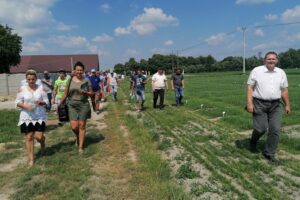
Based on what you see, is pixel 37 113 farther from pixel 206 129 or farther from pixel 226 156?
pixel 206 129

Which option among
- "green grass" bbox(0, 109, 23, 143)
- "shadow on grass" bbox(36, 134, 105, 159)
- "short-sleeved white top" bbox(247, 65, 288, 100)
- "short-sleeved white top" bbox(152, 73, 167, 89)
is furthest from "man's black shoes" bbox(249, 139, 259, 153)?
"short-sleeved white top" bbox(152, 73, 167, 89)

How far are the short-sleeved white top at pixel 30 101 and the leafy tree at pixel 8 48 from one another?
179 feet

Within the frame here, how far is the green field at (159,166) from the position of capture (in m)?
5.05

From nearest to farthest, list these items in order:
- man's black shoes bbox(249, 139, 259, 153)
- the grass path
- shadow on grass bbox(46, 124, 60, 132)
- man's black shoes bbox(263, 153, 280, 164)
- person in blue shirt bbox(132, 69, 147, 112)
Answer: the grass path
man's black shoes bbox(263, 153, 280, 164)
man's black shoes bbox(249, 139, 259, 153)
shadow on grass bbox(46, 124, 60, 132)
person in blue shirt bbox(132, 69, 147, 112)

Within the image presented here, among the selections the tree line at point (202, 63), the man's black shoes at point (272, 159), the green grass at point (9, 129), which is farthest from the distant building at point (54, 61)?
the man's black shoes at point (272, 159)

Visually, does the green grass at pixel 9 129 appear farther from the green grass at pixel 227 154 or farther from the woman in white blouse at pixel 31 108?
the green grass at pixel 227 154

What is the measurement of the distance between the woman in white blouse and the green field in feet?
1.63

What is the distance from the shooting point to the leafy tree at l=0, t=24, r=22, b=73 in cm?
5809

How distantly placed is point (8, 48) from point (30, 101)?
5640 cm

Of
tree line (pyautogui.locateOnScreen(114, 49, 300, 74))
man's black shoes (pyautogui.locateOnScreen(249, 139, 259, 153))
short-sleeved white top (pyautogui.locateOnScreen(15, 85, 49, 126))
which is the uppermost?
tree line (pyautogui.locateOnScreen(114, 49, 300, 74))

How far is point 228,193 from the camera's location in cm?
485

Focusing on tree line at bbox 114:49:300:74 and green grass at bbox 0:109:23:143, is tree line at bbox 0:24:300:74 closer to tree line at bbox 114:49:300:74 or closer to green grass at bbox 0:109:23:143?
tree line at bbox 114:49:300:74

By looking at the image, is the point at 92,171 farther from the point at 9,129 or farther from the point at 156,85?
the point at 156,85

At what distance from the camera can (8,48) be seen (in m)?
58.9
